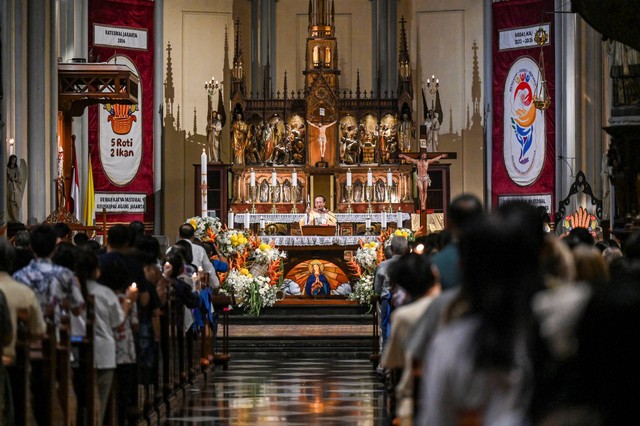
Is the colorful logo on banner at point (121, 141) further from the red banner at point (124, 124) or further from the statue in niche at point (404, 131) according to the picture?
the statue in niche at point (404, 131)

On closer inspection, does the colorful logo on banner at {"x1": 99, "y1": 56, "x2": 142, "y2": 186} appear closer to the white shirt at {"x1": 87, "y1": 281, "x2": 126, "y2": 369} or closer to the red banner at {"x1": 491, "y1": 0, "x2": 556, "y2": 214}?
the red banner at {"x1": 491, "y1": 0, "x2": 556, "y2": 214}

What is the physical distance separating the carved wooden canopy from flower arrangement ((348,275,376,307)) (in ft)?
16.0

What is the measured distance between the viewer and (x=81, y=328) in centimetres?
871

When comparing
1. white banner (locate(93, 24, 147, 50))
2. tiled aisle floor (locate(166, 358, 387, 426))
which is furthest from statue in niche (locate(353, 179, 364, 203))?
tiled aisle floor (locate(166, 358, 387, 426))

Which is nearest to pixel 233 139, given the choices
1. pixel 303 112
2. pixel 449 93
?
pixel 303 112

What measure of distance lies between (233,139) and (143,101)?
3.32 meters

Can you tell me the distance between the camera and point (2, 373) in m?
6.96

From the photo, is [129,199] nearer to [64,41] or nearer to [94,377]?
[64,41]

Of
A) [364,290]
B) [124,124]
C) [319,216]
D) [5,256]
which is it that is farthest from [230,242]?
[5,256]

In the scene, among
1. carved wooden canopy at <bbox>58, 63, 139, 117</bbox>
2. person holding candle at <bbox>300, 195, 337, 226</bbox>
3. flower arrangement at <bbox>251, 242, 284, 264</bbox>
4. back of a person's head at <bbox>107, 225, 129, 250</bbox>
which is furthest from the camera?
person holding candle at <bbox>300, 195, 337, 226</bbox>

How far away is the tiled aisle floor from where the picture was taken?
11898 millimetres

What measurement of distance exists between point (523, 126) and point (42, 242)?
21181 millimetres

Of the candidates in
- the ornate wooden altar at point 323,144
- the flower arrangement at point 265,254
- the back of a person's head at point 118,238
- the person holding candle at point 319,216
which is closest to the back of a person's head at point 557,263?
the back of a person's head at point 118,238

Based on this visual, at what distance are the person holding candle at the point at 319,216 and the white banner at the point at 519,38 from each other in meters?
6.13
